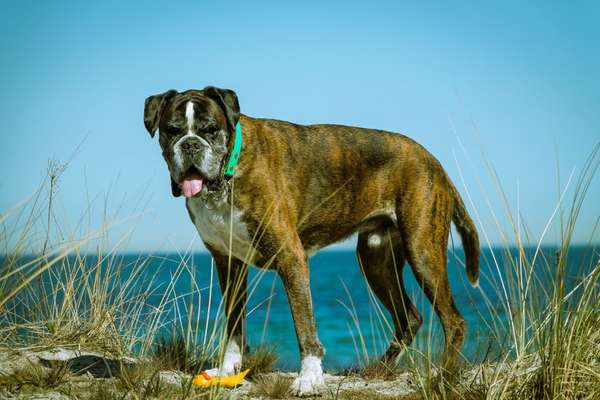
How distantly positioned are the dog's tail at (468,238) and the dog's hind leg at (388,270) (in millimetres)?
588

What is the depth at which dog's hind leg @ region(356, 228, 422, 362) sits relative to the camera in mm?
6703

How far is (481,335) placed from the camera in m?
4.53

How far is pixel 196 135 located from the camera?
5273 millimetres

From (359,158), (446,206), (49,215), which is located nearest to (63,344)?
(49,215)

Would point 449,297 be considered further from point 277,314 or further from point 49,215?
point 277,314

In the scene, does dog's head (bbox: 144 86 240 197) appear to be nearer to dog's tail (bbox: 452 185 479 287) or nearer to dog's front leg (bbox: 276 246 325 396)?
dog's front leg (bbox: 276 246 325 396)

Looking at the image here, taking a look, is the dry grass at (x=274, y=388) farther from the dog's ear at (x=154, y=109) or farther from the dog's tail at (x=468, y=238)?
the dog's tail at (x=468, y=238)

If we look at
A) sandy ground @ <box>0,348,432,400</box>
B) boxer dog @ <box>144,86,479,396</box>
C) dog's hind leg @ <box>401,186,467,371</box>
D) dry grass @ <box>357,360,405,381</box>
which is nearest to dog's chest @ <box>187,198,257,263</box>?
boxer dog @ <box>144,86,479,396</box>

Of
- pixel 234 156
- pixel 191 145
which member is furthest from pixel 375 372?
pixel 191 145

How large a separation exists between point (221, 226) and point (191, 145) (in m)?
0.68

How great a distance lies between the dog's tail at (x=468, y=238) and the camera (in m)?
6.80

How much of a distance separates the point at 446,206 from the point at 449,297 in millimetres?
809

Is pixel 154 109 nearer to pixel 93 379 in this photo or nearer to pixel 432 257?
pixel 93 379

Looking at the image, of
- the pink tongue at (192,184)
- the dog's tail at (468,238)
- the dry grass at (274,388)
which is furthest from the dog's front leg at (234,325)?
the dog's tail at (468,238)
